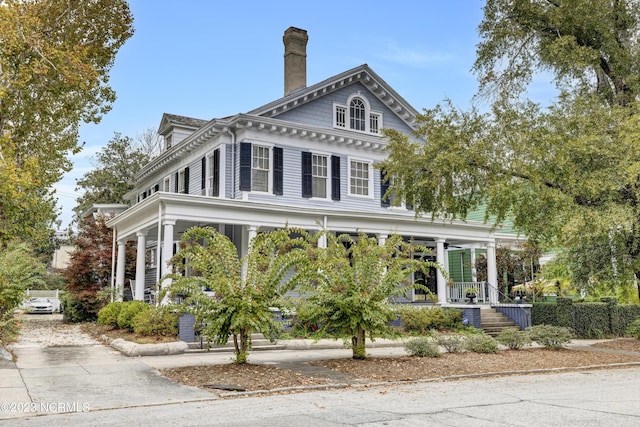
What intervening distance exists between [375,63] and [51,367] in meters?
17.5

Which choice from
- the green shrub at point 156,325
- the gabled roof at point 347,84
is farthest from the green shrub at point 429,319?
the gabled roof at point 347,84

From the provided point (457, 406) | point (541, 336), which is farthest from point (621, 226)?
point (457, 406)

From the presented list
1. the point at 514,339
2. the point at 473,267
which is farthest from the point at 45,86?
the point at 473,267

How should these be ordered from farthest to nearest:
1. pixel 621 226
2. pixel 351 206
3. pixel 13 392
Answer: pixel 351 206, pixel 621 226, pixel 13 392

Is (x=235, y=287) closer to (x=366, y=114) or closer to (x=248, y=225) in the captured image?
(x=248, y=225)

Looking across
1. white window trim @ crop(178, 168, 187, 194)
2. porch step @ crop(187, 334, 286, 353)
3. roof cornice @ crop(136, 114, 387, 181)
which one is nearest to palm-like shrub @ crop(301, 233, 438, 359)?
porch step @ crop(187, 334, 286, 353)

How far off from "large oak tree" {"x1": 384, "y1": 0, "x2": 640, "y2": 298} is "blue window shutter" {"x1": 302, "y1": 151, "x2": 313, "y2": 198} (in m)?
4.46

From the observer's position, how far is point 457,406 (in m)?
7.62

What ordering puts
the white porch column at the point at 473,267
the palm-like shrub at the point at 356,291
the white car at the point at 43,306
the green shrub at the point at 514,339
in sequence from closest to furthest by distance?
the palm-like shrub at the point at 356,291
the green shrub at the point at 514,339
the white porch column at the point at 473,267
the white car at the point at 43,306

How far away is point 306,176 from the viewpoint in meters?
20.5

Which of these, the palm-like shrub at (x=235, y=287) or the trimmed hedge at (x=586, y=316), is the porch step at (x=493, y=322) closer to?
the trimmed hedge at (x=586, y=316)

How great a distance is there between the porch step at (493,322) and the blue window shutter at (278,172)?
339 inches

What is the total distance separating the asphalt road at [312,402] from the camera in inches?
261

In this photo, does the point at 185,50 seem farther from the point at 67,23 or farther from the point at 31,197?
the point at 31,197
